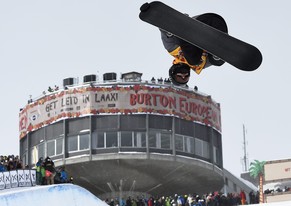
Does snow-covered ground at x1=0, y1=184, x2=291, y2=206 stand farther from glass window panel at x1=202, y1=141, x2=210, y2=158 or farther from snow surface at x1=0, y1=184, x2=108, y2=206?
glass window panel at x1=202, y1=141, x2=210, y2=158

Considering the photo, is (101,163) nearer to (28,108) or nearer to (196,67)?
(28,108)

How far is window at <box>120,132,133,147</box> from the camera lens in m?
57.7

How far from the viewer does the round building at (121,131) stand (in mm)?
57656

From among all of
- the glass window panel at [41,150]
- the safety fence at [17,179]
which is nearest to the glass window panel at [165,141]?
the glass window panel at [41,150]

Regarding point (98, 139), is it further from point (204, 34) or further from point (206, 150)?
point (204, 34)

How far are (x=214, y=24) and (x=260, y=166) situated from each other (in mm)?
71283

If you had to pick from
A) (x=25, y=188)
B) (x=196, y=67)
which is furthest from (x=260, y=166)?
(x=196, y=67)

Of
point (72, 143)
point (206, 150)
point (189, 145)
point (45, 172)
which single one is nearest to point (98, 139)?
point (72, 143)

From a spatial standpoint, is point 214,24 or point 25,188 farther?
point 25,188

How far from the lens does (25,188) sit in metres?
33.4

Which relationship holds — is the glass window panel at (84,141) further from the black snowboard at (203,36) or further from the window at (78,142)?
the black snowboard at (203,36)

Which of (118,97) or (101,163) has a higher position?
(118,97)

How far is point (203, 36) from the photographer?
1055 centimetres

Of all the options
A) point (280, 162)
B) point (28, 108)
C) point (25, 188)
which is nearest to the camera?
point (25, 188)
